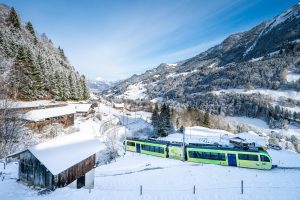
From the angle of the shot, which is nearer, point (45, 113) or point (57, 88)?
point (45, 113)

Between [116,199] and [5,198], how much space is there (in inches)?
318

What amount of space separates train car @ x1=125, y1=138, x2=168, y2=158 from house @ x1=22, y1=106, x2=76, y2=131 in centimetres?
1731

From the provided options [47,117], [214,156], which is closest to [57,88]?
[47,117]

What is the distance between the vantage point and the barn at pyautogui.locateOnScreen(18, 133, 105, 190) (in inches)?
693

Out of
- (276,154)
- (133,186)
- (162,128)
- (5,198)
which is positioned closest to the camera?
(5,198)

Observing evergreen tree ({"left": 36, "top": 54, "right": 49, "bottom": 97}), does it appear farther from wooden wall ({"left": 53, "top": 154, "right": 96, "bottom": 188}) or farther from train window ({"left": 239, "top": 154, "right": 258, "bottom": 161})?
train window ({"left": 239, "top": 154, "right": 258, "bottom": 161})

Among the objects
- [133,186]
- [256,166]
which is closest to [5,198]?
[133,186]

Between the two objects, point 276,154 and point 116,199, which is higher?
point 116,199

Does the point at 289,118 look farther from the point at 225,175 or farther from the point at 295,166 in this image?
the point at 225,175

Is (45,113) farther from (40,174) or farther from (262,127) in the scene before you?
(262,127)

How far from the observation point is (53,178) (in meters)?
17.4

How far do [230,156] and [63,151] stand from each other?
2273cm

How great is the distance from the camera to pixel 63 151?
1956cm

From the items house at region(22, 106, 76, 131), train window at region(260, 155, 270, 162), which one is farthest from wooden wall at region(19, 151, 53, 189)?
train window at region(260, 155, 270, 162)
